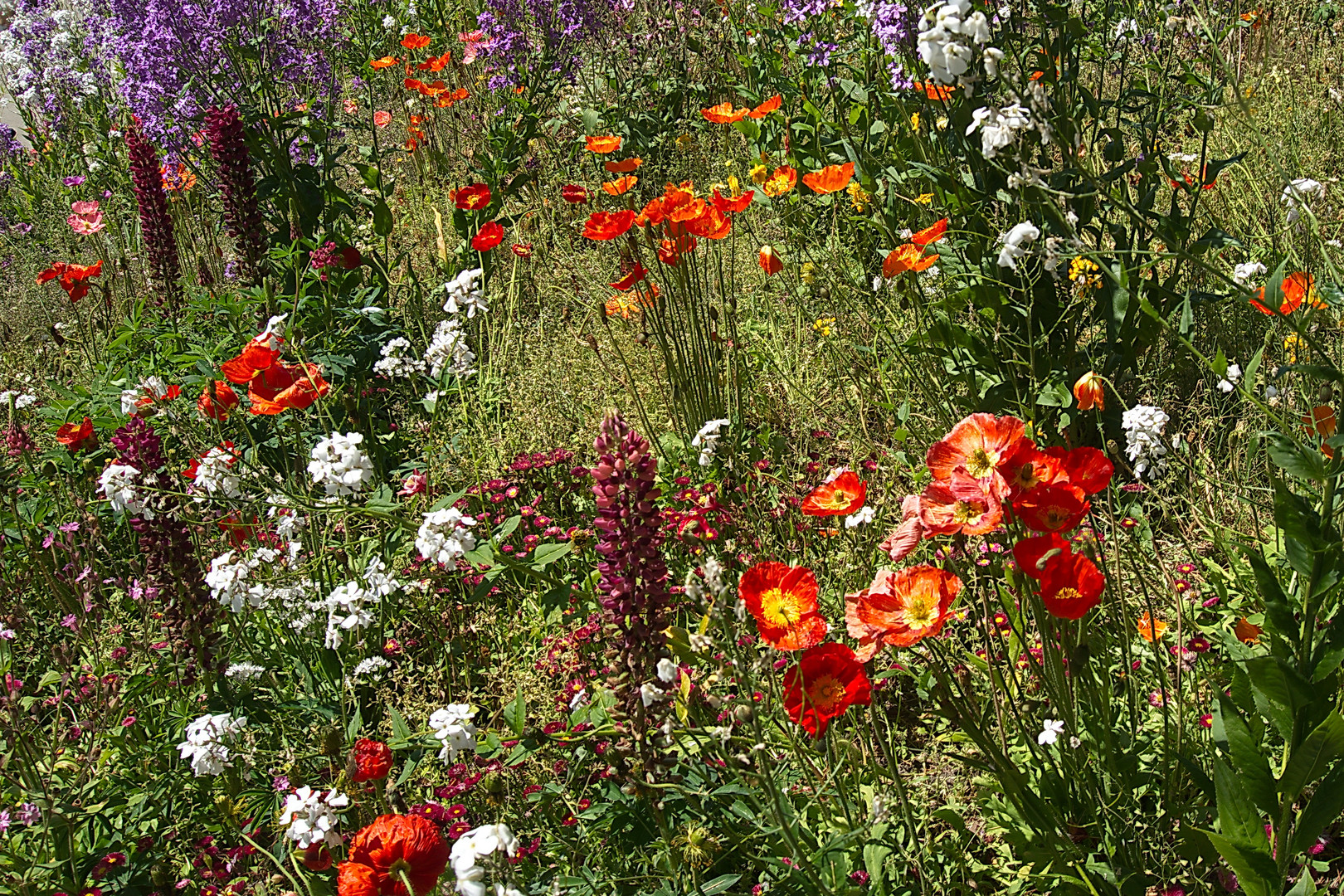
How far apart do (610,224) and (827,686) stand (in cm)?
151

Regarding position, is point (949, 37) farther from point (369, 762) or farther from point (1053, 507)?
point (369, 762)

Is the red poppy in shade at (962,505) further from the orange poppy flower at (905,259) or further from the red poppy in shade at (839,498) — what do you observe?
the orange poppy flower at (905,259)

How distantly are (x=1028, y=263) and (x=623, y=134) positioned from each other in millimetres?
2650

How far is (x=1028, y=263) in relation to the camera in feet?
7.70

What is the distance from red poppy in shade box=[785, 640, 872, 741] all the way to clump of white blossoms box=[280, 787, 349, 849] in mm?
647

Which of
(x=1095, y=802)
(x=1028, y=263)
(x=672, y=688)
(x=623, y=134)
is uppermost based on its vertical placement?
(x=623, y=134)

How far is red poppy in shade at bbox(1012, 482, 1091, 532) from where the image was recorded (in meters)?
1.22

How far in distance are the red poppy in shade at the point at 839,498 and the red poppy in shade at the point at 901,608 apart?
0.29m

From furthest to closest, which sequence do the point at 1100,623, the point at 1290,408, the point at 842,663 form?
the point at 1290,408 → the point at 1100,623 → the point at 842,663

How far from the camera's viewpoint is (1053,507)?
1237mm

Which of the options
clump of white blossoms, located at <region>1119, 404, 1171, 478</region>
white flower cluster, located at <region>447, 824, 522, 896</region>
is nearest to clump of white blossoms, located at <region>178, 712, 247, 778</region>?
white flower cluster, located at <region>447, 824, 522, 896</region>

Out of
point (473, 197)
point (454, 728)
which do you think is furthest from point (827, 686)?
point (473, 197)

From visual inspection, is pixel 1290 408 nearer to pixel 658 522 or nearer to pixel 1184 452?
pixel 1184 452

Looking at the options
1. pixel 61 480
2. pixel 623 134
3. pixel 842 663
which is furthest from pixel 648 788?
pixel 623 134
